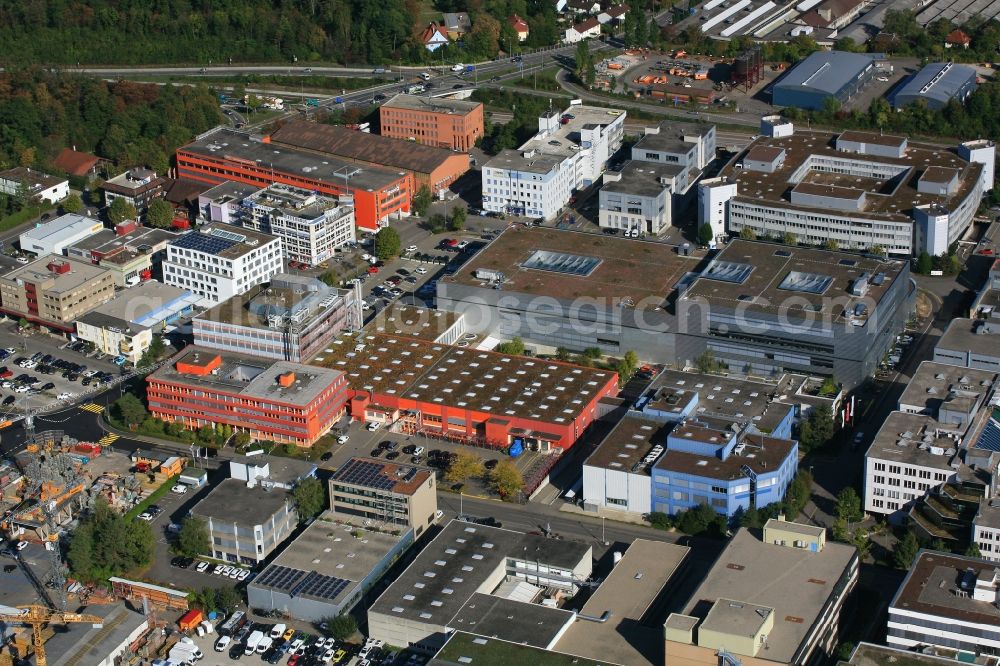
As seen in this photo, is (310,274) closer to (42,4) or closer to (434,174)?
(434,174)

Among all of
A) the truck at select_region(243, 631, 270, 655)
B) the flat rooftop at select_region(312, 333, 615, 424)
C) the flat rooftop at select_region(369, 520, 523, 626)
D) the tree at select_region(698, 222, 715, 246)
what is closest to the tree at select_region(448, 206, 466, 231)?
the tree at select_region(698, 222, 715, 246)

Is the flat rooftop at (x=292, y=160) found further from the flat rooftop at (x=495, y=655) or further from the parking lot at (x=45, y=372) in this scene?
the flat rooftop at (x=495, y=655)

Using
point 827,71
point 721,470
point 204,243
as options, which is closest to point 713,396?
point 721,470

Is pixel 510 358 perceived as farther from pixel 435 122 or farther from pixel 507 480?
pixel 435 122

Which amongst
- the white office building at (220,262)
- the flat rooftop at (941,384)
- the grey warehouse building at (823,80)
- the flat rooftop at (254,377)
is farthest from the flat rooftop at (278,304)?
the grey warehouse building at (823,80)

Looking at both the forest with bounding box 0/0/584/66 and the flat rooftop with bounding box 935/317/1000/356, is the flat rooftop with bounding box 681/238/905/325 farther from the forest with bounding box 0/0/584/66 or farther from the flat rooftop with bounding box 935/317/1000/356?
the forest with bounding box 0/0/584/66
